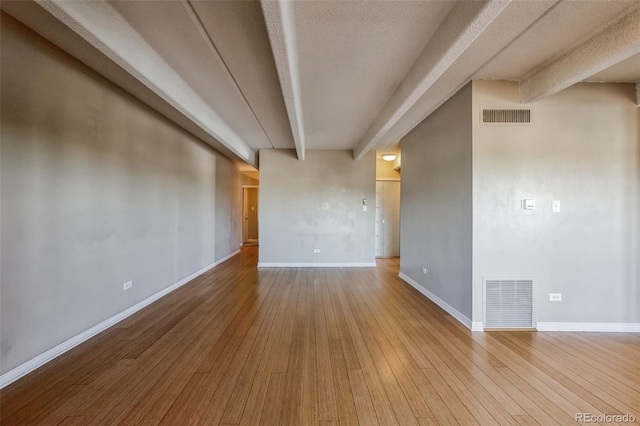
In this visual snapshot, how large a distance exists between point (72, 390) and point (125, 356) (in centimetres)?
45

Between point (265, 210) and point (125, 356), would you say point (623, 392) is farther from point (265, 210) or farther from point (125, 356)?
point (265, 210)

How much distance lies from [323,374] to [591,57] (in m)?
3.47

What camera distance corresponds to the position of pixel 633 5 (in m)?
1.82

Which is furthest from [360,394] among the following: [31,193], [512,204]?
[31,193]

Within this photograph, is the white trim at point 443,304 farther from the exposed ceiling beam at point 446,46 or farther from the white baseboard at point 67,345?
the white baseboard at point 67,345

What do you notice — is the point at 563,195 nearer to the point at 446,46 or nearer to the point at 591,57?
the point at 591,57

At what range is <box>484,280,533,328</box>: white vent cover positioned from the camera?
2844 mm

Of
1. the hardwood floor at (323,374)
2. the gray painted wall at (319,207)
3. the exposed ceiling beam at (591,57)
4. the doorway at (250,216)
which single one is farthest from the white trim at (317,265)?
the doorway at (250,216)

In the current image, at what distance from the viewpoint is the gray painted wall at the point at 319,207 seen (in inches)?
239

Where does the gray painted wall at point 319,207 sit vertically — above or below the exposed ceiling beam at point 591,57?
below

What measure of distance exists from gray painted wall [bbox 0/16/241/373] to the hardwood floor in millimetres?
426

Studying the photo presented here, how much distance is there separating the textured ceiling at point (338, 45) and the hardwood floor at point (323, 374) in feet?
8.28

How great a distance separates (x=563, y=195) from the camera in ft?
9.36

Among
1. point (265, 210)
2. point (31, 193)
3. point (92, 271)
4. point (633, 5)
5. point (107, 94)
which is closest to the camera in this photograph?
point (633, 5)
